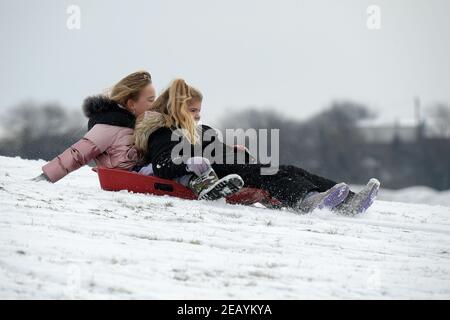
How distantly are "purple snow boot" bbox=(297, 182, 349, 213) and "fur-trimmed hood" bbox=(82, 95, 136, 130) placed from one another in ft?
5.45

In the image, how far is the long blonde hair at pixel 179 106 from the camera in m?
5.50

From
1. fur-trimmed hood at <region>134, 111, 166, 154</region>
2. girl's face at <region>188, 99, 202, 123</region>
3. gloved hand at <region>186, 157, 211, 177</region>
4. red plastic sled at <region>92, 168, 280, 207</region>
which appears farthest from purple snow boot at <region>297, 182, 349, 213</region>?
fur-trimmed hood at <region>134, 111, 166, 154</region>

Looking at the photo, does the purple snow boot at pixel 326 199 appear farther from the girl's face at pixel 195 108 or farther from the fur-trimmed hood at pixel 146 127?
the fur-trimmed hood at pixel 146 127

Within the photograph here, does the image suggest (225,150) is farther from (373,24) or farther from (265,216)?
(373,24)

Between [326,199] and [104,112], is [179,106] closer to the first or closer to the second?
[104,112]

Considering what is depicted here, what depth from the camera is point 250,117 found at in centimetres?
4894

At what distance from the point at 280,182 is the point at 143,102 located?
156 cm

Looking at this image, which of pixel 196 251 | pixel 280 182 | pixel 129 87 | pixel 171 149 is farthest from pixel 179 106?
pixel 196 251

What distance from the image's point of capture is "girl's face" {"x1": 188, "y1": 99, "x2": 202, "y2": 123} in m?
5.73

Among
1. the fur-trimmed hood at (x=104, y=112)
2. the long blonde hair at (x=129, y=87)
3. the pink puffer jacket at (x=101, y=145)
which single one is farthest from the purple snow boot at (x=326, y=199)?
the long blonde hair at (x=129, y=87)

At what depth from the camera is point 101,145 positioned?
5734 mm

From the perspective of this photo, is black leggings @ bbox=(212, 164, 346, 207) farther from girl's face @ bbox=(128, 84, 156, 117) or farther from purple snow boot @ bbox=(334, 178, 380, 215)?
girl's face @ bbox=(128, 84, 156, 117)

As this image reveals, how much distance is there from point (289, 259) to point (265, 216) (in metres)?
1.32
